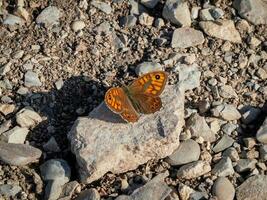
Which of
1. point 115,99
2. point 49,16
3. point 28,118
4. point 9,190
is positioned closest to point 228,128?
point 115,99

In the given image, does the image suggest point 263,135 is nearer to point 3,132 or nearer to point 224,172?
point 224,172

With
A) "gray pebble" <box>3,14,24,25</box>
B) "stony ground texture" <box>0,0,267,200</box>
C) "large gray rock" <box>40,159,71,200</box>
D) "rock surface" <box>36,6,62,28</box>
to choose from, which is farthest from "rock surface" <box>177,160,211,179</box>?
"gray pebble" <box>3,14,24,25</box>

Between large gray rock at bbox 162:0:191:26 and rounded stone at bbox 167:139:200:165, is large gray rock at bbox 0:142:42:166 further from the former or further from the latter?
large gray rock at bbox 162:0:191:26

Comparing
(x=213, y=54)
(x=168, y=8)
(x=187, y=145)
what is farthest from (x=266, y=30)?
(x=187, y=145)

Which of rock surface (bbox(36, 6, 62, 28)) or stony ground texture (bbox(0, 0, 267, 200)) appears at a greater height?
rock surface (bbox(36, 6, 62, 28))

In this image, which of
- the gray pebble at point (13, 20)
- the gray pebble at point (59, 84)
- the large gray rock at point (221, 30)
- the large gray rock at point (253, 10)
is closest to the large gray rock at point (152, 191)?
the gray pebble at point (59, 84)
